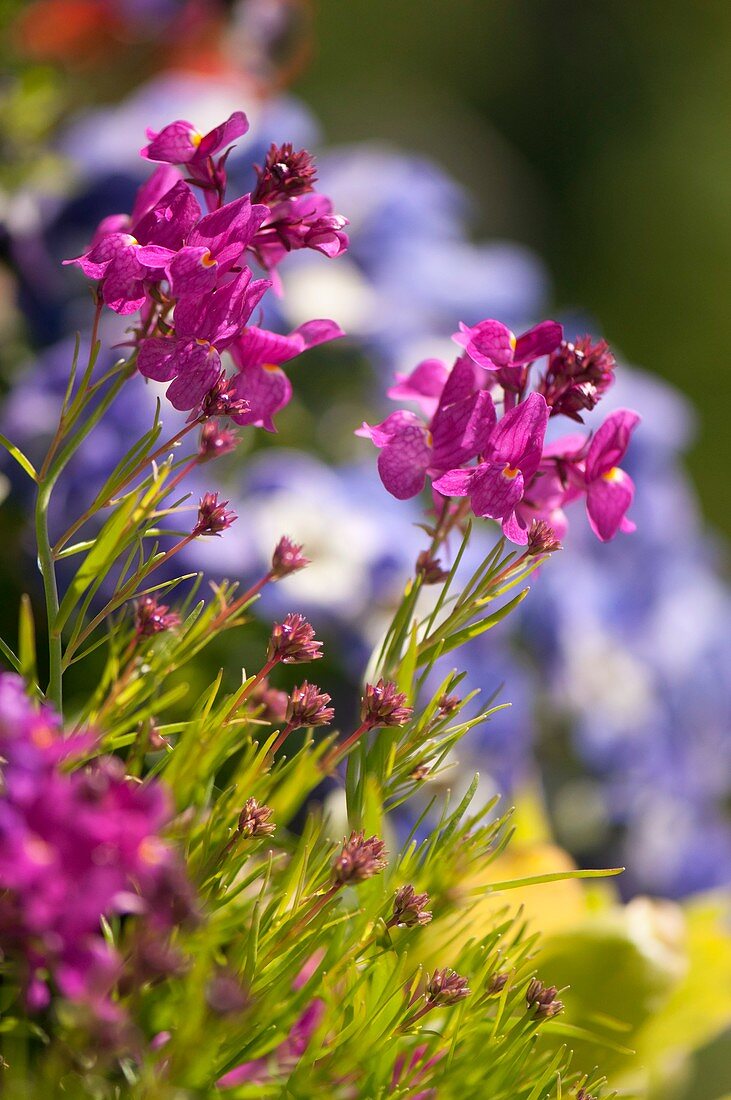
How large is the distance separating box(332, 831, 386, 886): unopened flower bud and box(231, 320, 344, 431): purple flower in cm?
6

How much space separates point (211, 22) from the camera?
55 cm

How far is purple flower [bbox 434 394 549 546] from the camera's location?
0.15m

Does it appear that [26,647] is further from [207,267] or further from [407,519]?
[407,519]

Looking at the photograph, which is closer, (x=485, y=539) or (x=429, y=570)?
(x=429, y=570)

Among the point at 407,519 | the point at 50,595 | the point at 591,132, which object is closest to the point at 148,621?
the point at 50,595

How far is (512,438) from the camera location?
15cm

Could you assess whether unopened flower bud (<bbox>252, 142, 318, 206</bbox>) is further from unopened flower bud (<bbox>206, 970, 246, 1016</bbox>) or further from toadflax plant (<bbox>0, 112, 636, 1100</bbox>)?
unopened flower bud (<bbox>206, 970, 246, 1016</bbox>)

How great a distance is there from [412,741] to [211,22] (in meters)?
0.49

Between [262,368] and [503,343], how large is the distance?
0.11 ft

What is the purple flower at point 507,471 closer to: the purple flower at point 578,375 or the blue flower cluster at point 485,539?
the purple flower at point 578,375

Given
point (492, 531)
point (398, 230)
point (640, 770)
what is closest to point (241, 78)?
point (398, 230)

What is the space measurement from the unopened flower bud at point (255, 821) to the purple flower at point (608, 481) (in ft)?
0.20

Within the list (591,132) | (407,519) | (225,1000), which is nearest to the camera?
(225,1000)

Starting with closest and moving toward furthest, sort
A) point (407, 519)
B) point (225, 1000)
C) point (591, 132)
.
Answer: point (225, 1000), point (407, 519), point (591, 132)
